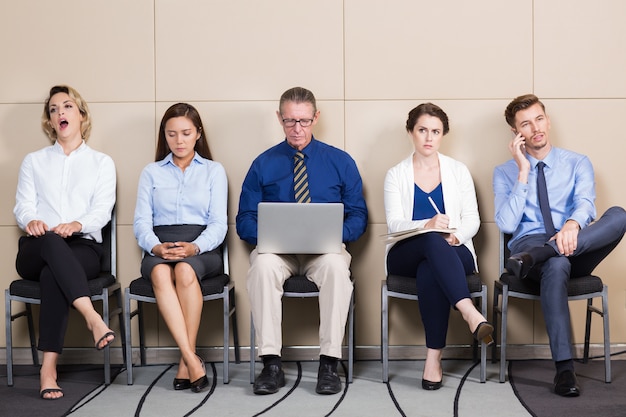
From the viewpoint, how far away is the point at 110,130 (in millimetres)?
4152

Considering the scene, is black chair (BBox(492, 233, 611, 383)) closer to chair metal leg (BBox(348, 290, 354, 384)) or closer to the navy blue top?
the navy blue top

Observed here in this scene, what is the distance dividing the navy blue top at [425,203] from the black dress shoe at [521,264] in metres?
0.52

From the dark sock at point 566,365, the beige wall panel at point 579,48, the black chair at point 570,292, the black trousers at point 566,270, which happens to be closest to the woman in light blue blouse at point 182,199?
the black chair at point 570,292

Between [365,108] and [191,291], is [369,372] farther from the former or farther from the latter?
[365,108]

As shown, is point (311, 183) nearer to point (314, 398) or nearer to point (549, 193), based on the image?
point (314, 398)

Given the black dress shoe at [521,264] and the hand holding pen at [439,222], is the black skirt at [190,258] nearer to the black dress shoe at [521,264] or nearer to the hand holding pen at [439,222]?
the hand holding pen at [439,222]

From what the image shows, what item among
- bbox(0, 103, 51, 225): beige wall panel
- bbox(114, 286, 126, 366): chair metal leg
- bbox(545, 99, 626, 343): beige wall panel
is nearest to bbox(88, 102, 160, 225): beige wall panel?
bbox(0, 103, 51, 225): beige wall panel

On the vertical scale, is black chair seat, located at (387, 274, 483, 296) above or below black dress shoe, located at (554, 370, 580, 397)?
above

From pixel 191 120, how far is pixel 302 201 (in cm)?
74

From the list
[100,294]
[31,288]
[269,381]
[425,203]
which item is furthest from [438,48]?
[31,288]

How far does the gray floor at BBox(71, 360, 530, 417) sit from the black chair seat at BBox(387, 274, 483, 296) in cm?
46

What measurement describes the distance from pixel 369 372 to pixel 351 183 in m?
1.00

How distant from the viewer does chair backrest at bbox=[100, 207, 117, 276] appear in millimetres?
4039

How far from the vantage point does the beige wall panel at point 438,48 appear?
408 centimetres
